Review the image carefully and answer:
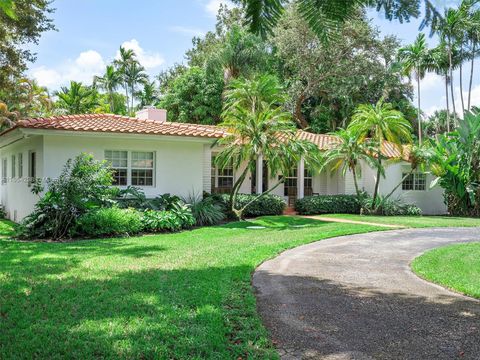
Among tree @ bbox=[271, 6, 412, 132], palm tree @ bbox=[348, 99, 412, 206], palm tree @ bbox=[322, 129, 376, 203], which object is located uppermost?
tree @ bbox=[271, 6, 412, 132]

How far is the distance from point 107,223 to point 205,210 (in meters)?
3.97

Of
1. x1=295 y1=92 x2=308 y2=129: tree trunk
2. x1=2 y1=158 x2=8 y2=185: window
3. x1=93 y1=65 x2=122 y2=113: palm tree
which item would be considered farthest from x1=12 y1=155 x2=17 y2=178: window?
x1=93 y1=65 x2=122 y2=113: palm tree

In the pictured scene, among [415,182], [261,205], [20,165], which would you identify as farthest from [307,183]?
[20,165]

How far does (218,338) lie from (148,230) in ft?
32.5

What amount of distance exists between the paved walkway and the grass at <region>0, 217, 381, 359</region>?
326 mm

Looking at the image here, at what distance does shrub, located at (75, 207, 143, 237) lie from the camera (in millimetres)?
Answer: 12875

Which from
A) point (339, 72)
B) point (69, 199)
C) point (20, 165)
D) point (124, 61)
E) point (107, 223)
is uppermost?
point (124, 61)

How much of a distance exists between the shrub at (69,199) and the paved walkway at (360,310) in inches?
246

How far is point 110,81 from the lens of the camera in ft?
147

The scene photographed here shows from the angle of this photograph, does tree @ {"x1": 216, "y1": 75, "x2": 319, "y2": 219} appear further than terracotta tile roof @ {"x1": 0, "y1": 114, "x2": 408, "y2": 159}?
Yes

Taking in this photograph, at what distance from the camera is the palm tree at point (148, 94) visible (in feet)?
150

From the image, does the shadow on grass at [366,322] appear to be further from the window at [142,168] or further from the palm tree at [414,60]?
the palm tree at [414,60]

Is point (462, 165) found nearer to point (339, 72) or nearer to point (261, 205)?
point (261, 205)

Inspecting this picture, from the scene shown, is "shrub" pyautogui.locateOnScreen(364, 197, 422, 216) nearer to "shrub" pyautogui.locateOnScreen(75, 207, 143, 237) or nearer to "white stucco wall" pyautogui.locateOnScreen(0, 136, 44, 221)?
"shrub" pyautogui.locateOnScreen(75, 207, 143, 237)
